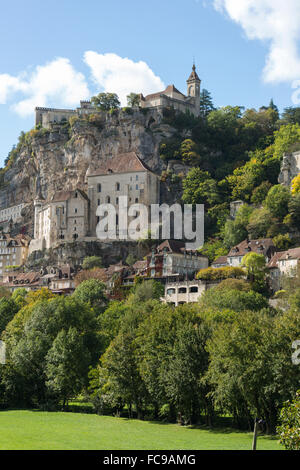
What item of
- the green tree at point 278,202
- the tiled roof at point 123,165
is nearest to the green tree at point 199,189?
the tiled roof at point 123,165

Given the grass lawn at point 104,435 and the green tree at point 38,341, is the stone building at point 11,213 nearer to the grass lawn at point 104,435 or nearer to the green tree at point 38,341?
the green tree at point 38,341

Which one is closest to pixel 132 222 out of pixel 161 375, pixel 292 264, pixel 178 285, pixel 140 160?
pixel 140 160

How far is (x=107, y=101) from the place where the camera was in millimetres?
128375

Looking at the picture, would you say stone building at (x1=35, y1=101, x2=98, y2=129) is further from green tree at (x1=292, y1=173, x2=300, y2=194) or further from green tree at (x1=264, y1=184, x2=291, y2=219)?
green tree at (x1=292, y1=173, x2=300, y2=194)

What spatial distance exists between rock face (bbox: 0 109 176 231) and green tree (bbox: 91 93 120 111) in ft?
10.0

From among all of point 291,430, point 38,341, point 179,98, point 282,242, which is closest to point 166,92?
point 179,98

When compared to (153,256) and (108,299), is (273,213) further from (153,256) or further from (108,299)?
(108,299)

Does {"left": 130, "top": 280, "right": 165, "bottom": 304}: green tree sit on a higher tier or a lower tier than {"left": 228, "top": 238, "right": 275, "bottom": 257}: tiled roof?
lower

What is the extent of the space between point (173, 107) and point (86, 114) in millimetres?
16762

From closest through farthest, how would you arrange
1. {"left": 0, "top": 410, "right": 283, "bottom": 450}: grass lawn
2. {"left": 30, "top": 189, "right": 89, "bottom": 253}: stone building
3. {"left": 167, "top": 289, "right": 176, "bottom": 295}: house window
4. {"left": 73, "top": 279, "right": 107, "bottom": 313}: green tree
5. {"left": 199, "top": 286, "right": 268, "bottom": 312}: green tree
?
1. {"left": 0, "top": 410, "right": 283, "bottom": 450}: grass lawn
2. {"left": 199, "top": 286, "right": 268, "bottom": 312}: green tree
3. {"left": 167, "top": 289, "right": 176, "bottom": 295}: house window
4. {"left": 73, "top": 279, "right": 107, "bottom": 313}: green tree
5. {"left": 30, "top": 189, "right": 89, "bottom": 253}: stone building

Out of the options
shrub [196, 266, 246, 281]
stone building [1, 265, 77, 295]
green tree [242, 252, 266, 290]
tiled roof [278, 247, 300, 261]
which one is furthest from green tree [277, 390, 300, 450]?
stone building [1, 265, 77, 295]

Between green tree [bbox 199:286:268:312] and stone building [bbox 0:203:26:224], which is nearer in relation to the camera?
green tree [bbox 199:286:268:312]

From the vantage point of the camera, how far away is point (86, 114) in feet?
422

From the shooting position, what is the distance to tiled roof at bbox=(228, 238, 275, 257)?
8744 cm
